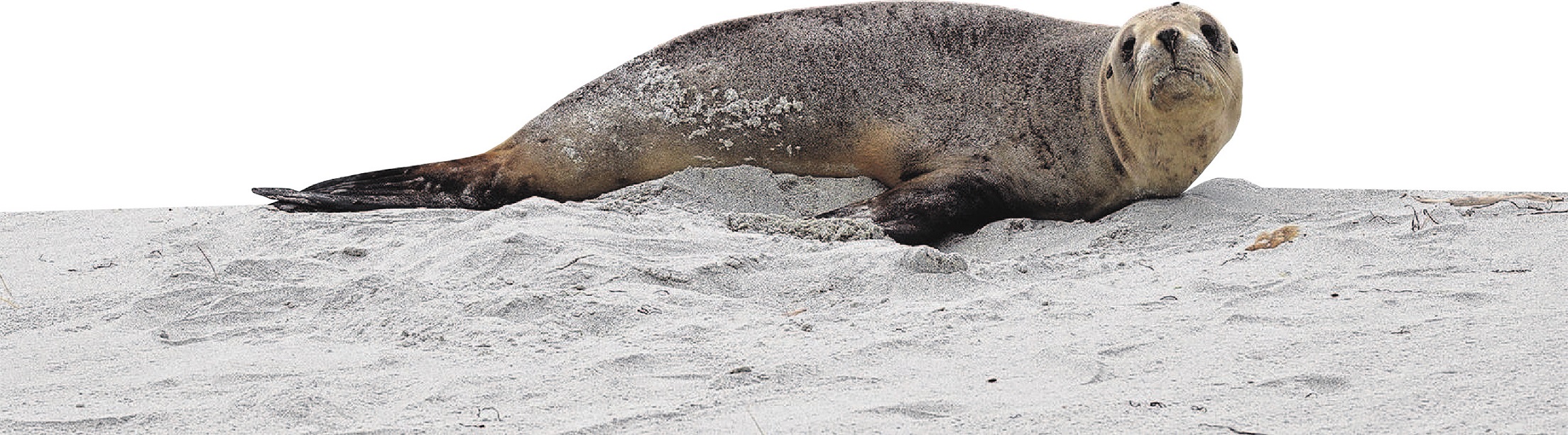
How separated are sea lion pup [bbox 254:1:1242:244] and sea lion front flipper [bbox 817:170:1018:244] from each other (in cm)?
2

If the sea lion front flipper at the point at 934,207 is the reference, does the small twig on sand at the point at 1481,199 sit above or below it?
above

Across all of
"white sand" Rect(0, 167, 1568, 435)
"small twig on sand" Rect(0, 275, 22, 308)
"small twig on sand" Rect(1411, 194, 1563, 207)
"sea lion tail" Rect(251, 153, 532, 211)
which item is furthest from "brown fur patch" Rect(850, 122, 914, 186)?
"small twig on sand" Rect(0, 275, 22, 308)

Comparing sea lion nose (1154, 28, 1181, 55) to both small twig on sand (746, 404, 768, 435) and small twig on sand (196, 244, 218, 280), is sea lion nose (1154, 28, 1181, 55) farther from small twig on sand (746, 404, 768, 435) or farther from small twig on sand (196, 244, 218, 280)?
small twig on sand (196, 244, 218, 280)

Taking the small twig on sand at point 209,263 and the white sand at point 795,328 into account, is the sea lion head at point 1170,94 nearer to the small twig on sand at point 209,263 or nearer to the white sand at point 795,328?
the white sand at point 795,328

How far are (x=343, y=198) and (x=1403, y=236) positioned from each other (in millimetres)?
4600

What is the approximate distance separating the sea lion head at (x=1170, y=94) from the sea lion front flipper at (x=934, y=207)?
0.63 metres

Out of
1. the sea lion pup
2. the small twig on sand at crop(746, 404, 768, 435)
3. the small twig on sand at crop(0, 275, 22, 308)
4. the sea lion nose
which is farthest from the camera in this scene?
the sea lion pup

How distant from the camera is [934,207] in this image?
22.8 ft

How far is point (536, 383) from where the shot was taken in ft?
13.4

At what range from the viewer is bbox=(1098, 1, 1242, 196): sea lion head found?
661 centimetres

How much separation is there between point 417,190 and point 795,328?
11.5 ft

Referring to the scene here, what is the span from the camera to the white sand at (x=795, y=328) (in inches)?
A: 145

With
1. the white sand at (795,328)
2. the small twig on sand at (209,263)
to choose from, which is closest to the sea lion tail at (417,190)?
the white sand at (795,328)

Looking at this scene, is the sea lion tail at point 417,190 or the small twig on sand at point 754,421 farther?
the sea lion tail at point 417,190
